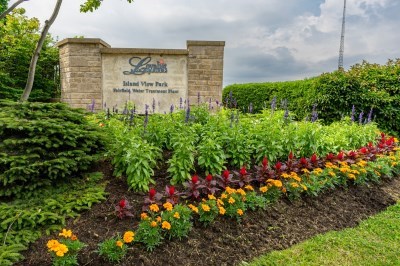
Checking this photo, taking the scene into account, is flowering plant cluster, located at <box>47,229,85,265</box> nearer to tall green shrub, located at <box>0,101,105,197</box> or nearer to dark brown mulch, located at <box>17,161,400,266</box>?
dark brown mulch, located at <box>17,161,400,266</box>

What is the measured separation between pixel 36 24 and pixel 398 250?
12110 mm

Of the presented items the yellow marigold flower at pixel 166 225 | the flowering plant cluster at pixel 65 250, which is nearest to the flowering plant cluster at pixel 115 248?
the flowering plant cluster at pixel 65 250

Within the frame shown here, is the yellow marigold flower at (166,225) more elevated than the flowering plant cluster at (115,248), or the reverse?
the yellow marigold flower at (166,225)

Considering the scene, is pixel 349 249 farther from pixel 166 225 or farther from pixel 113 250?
pixel 113 250

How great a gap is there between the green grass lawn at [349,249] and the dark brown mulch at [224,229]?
0.11 meters

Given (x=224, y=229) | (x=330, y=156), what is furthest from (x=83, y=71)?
(x=224, y=229)

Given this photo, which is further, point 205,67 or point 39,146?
point 205,67

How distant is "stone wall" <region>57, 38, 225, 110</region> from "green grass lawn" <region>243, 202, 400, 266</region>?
19.3 ft

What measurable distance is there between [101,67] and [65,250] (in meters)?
7.26

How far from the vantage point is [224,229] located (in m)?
3.35

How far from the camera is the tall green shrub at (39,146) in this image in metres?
3.40

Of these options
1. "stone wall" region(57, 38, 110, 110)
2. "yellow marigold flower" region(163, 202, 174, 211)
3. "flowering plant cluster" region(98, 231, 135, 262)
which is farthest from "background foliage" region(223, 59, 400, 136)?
"flowering plant cluster" region(98, 231, 135, 262)

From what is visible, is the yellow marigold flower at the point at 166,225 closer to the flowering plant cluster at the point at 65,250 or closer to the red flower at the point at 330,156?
the flowering plant cluster at the point at 65,250

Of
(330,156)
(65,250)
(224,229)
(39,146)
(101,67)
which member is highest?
(101,67)
